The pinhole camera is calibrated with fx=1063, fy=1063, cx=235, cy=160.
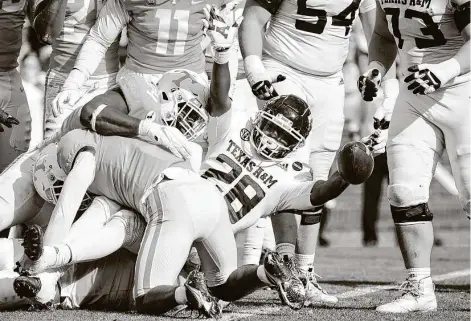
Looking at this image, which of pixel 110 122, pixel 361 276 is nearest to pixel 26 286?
pixel 110 122

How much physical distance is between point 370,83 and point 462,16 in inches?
25.9

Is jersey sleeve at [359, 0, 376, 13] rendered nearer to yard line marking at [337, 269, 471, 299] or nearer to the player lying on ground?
the player lying on ground

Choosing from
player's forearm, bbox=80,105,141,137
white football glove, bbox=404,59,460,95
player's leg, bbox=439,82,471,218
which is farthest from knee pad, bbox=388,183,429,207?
player's forearm, bbox=80,105,141,137

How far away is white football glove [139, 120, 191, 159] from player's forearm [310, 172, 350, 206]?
65 centimetres

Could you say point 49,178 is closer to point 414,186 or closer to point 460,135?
point 414,186

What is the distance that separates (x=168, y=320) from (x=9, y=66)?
2.84m

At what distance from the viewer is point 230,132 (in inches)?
207

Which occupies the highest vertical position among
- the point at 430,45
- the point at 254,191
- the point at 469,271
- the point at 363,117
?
the point at 430,45

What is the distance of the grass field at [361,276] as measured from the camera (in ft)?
16.3

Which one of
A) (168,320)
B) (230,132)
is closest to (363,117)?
(230,132)

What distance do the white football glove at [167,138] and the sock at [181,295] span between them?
2.92 ft

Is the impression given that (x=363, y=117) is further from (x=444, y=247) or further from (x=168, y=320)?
(x=168, y=320)

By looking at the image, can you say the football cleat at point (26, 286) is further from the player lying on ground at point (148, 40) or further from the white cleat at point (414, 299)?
the white cleat at point (414, 299)

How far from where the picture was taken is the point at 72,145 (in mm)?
5191
